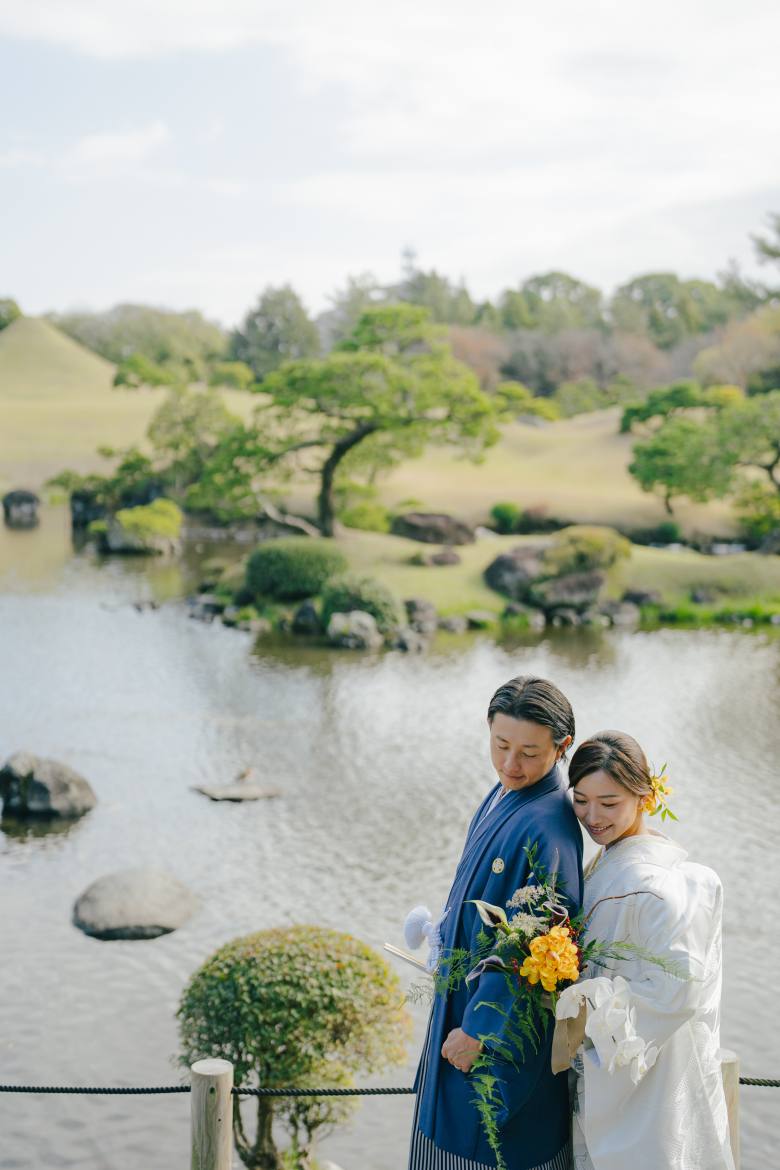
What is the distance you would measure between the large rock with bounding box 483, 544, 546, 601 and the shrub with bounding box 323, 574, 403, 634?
126 inches

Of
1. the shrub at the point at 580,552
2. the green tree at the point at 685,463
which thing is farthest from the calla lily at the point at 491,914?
the green tree at the point at 685,463

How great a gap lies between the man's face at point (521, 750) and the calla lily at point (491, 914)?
0.37 meters

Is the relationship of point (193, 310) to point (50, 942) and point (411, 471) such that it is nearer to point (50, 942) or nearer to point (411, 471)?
point (411, 471)

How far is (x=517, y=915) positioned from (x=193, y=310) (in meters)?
84.1

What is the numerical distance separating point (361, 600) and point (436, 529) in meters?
7.38

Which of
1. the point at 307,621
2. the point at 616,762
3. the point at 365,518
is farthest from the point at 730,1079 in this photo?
the point at 365,518

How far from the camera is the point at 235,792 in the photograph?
11859 mm

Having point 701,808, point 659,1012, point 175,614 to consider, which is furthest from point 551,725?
point 175,614

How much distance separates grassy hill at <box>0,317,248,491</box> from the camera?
172 ft

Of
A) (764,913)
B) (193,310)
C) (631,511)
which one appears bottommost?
(764,913)

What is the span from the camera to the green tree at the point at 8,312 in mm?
83688

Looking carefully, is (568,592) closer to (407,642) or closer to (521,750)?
(407,642)

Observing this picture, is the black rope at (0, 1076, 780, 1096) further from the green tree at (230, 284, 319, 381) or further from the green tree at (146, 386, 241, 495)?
the green tree at (230, 284, 319, 381)

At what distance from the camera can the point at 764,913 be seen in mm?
9211
